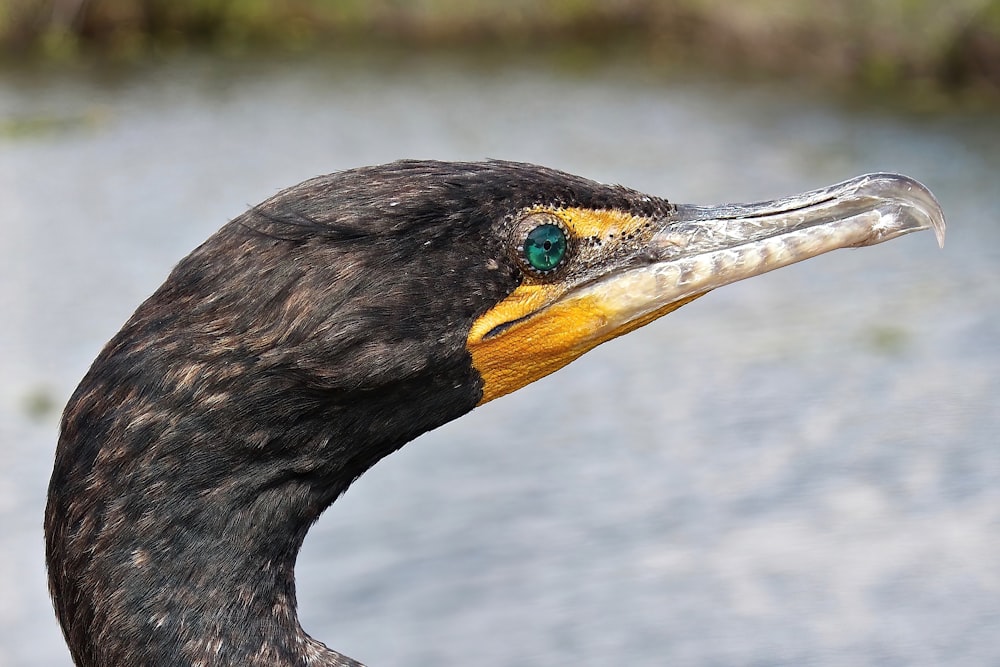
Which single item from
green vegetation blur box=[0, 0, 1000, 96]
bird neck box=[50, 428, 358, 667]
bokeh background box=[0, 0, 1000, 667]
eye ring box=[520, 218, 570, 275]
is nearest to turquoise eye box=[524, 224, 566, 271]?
eye ring box=[520, 218, 570, 275]

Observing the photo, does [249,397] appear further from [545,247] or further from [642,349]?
[642,349]

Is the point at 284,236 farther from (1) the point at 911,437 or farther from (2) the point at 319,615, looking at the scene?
(1) the point at 911,437

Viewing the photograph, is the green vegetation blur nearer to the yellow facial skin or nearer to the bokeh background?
the bokeh background

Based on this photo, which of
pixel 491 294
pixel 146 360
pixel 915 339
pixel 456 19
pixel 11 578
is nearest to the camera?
pixel 146 360

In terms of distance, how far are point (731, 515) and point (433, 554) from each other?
1.34 metres

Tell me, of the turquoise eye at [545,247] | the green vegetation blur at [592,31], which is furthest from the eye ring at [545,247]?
the green vegetation blur at [592,31]

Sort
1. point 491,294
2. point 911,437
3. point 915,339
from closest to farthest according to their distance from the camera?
point 491,294 < point 911,437 < point 915,339

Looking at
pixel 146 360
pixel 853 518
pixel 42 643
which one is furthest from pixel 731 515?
pixel 146 360

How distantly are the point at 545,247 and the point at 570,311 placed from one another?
0.56ft

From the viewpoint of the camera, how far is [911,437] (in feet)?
23.5

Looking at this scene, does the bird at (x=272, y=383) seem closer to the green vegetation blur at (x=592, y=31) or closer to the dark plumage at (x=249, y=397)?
the dark plumage at (x=249, y=397)

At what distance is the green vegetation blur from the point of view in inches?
500

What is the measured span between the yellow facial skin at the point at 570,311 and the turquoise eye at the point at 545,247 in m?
0.03

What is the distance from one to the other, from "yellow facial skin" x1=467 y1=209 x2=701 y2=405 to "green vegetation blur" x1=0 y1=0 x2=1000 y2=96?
33.1ft
